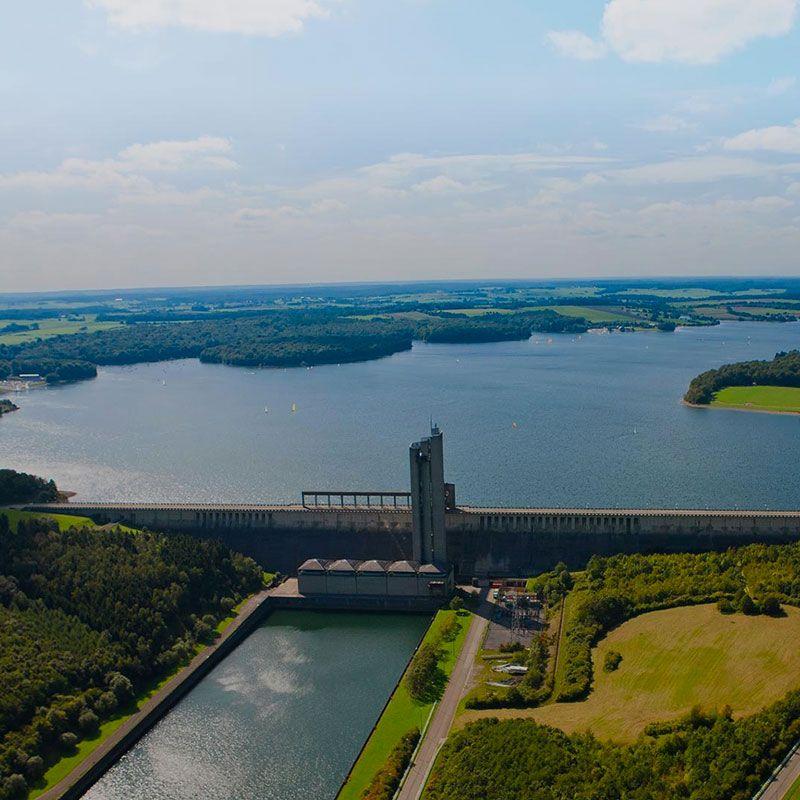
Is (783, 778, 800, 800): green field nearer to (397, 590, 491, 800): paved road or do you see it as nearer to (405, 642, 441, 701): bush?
(397, 590, 491, 800): paved road

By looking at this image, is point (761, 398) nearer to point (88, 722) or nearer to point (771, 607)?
point (771, 607)

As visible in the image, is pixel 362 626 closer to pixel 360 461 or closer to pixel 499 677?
pixel 499 677

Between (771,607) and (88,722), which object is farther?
(771,607)

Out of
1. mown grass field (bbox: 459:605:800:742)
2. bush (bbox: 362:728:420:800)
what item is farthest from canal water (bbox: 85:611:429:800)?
mown grass field (bbox: 459:605:800:742)

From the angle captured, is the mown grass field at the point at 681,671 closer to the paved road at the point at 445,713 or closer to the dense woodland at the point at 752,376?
the paved road at the point at 445,713

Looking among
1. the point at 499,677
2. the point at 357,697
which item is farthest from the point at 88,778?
the point at 499,677

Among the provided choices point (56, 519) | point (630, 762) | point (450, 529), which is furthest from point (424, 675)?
point (56, 519)
